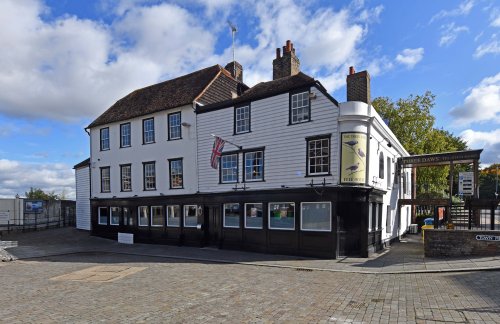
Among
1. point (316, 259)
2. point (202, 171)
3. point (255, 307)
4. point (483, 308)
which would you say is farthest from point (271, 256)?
point (483, 308)

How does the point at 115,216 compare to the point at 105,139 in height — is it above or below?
below

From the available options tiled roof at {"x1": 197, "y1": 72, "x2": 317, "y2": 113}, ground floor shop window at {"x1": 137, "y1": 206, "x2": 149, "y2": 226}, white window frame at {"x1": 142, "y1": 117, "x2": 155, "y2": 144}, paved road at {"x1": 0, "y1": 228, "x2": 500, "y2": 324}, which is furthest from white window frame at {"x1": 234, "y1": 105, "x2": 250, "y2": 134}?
ground floor shop window at {"x1": 137, "y1": 206, "x2": 149, "y2": 226}

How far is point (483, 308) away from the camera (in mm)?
7488

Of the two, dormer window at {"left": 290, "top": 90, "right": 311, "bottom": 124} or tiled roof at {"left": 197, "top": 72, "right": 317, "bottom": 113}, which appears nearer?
dormer window at {"left": 290, "top": 90, "right": 311, "bottom": 124}

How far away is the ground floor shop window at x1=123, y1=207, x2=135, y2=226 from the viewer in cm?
2411

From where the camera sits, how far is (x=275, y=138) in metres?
17.7

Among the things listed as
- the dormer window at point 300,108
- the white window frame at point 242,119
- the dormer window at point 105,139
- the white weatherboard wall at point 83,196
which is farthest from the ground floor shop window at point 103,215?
the dormer window at point 300,108

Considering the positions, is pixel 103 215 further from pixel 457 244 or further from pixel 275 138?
pixel 457 244

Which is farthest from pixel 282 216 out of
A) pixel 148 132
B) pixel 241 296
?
pixel 148 132

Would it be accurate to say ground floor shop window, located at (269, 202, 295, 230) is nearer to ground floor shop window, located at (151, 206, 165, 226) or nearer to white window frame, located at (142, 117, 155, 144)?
ground floor shop window, located at (151, 206, 165, 226)

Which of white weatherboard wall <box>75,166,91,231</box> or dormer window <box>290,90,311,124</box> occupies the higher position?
dormer window <box>290,90,311,124</box>

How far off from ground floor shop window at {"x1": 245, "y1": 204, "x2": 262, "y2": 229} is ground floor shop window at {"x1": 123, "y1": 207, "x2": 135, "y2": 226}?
9.69 metres

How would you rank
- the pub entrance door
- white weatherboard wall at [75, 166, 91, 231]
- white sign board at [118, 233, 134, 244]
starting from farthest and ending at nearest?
white weatherboard wall at [75, 166, 91, 231]
white sign board at [118, 233, 134, 244]
the pub entrance door

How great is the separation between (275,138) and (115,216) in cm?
1445
